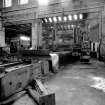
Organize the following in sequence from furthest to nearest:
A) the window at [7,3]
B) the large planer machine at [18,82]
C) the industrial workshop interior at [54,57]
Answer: the window at [7,3]
the industrial workshop interior at [54,57]
the large planer machine at [18,82]

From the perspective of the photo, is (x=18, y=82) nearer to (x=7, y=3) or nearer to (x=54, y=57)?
(x=54, y=57)

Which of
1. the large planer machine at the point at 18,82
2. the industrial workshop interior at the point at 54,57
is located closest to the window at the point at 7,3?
the industrial workshop interior at the point at 54,57

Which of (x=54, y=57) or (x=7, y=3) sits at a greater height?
Result: (x=7, y=3)

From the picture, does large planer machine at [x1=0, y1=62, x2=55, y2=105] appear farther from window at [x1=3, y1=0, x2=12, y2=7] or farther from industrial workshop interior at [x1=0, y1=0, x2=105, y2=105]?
window at [x1=3, y1=0, x2=12, y2=7]

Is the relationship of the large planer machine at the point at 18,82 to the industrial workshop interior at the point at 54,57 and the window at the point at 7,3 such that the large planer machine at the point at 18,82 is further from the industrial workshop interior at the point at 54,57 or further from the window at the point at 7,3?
the window at the point at 7,3

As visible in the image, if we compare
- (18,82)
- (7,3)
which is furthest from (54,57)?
(7,3)

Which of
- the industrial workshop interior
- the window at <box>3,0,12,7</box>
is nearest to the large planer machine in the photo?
the industrial workshop interior

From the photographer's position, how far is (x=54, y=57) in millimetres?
5535

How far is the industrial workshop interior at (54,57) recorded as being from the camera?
98.4 inches

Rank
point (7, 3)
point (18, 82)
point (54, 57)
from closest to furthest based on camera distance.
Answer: point (18, 82) < point (54, 57) < point (7, 3)

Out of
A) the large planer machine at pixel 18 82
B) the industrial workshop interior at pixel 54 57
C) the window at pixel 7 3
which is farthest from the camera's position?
the window at pixel 7 3

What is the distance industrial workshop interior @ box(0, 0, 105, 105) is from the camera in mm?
2500

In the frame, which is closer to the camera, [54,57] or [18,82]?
[18,82]

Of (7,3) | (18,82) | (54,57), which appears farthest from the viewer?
(7,3)
